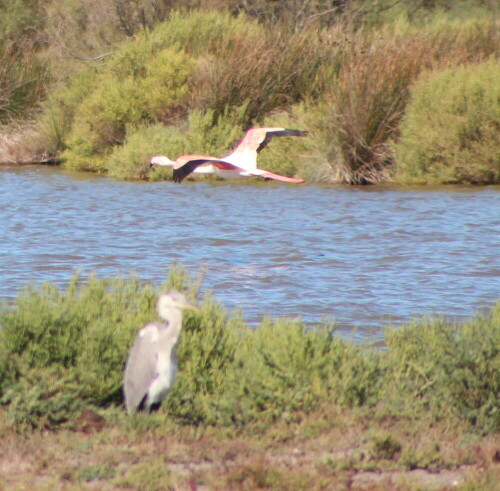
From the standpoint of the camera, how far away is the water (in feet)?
32.2

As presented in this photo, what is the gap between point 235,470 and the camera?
4555 mm

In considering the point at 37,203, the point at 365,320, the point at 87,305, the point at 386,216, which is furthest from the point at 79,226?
the point at 87,305

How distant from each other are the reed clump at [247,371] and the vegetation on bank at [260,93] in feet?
45.1

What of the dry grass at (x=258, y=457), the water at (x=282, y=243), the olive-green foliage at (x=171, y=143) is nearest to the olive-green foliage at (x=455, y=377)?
the dry grass at (x=258, y=457)

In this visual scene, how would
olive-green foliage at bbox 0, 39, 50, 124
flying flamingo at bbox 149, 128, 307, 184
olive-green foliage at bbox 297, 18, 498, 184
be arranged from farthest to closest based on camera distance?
olive-green foliage at bbox 0, 39, 50, 124
olive-green foliage at bbox 297, 18, 498, 184
flying flamingo at bbox 149, 128, 307, 184

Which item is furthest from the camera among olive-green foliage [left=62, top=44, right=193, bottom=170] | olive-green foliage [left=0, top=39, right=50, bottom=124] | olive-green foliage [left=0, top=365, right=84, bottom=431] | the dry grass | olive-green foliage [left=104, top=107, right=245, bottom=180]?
olive-green foliage [left=0, top=39, right=50, bottom=124]

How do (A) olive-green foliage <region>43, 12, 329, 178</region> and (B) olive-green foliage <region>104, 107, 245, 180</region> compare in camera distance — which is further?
(A) olive-green foliage <region>43, 12, 329, 178</region>

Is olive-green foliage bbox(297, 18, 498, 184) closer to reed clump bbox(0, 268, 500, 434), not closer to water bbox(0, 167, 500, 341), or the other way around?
water bbox(0, 167, 500, 341)

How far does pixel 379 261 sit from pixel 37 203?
8.53 meters

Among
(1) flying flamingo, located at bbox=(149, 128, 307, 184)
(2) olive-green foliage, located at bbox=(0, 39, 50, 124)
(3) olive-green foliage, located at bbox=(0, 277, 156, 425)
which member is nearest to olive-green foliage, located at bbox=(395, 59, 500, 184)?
(1) flying flamingo, located at bbox=(149, 128, 307, 184)

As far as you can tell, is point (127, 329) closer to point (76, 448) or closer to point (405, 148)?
point (76, 448)

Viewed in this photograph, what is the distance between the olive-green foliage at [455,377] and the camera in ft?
17.6

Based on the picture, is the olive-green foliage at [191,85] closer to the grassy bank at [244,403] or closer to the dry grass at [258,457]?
the grassy bank at [244,403]

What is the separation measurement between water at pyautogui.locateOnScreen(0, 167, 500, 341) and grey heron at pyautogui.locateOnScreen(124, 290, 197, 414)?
5.32ft
